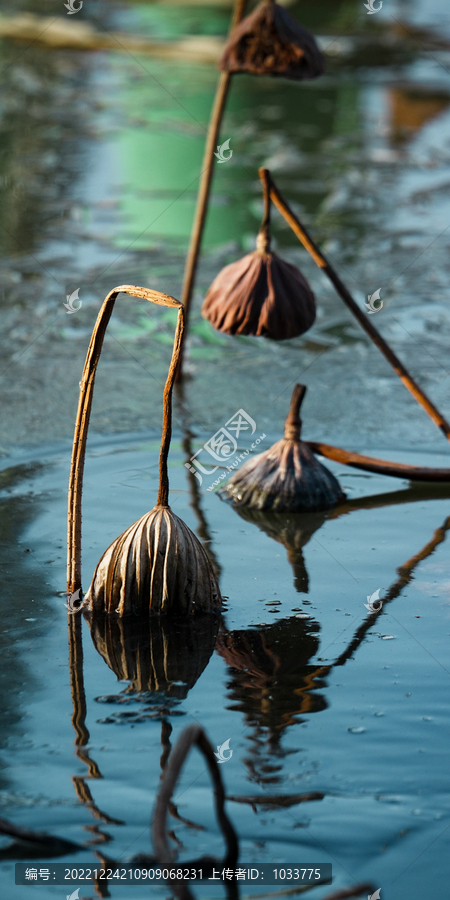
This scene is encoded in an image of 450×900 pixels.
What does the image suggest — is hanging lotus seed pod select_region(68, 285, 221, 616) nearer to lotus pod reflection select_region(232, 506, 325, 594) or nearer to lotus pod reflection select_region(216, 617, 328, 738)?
lotus pod reflection select_region(216, 617, 328, 738)

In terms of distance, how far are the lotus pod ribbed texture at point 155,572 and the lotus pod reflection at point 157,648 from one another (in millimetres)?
25

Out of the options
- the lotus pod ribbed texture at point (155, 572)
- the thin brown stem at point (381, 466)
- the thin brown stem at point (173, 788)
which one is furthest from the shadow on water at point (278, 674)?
the thin brown stem at point (173, 788)

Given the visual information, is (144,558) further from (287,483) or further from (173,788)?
(173,788)

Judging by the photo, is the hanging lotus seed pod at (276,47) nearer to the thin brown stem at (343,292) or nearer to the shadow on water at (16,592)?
the thin brown stem at (343,292)

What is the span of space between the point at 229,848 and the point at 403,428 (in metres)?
2.17

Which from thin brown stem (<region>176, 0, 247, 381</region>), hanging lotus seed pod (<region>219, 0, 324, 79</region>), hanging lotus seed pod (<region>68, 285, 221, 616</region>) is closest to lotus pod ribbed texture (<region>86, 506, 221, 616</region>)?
hanging lotus seed pod (<region>68, 285, 221, 616</region>)

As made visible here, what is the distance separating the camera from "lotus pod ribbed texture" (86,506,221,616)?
2.09m

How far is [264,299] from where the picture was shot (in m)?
2.70

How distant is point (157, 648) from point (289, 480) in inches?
31.5

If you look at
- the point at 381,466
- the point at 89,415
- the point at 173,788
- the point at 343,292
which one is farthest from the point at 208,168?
the point at 173,788

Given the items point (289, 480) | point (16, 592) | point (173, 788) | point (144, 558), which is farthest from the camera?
point (289, 480)

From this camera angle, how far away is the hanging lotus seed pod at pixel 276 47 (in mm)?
3010

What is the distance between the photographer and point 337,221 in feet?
18.2

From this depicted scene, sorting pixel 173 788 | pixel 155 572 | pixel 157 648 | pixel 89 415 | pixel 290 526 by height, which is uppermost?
pixel 173 788
